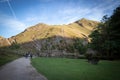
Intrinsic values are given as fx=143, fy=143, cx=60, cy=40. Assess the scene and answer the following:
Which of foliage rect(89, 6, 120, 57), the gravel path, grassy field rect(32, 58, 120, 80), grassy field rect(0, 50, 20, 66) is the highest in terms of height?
foliage rect(89, 6, 120, 57)

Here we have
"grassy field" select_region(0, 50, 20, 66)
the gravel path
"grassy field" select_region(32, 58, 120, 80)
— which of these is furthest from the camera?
"grassy field" select_region(0, 50, 20, 66)

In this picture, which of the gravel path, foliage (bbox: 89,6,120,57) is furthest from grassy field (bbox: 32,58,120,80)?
foliage (bbox: 89,6,120,57)

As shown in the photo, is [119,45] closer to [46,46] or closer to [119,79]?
[119,79]

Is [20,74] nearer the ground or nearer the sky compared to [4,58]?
nearer the ground

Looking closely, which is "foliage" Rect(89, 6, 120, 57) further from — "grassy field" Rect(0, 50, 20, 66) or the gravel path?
the gravel path

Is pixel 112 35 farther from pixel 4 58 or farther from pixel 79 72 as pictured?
pixel 79 72

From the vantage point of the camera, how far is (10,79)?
1040 centimetres

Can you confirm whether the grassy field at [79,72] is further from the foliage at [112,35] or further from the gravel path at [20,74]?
the foliage at [112,35]

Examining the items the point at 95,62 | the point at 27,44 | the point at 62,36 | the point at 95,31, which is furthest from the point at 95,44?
the point at 27,44

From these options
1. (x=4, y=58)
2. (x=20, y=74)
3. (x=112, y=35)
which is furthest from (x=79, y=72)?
(x=112, y=35)

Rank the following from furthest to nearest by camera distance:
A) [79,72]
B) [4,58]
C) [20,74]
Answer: [4,58] < [79,72] < [20,74]

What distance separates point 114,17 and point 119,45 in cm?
846

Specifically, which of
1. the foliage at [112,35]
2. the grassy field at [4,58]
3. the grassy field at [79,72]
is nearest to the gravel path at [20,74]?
the grassy field at [79,72]

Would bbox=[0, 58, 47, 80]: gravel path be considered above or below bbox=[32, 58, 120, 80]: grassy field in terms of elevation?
above
